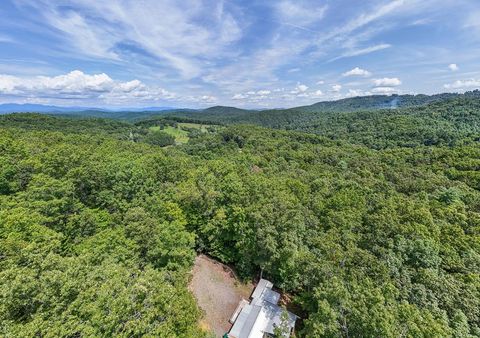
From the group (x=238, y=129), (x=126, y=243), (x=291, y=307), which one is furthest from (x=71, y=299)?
(x=238, y=129)

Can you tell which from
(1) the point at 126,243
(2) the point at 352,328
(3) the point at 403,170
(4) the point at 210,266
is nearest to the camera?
(2) the point at 352,328

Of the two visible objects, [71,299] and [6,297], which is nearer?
[6,297]

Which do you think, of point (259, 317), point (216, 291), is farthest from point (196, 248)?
point (259, 317)

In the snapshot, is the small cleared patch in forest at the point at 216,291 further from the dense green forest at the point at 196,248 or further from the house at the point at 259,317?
the dense green forest at the point at 196,248

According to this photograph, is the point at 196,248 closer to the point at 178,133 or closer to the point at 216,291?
the point at 216,291

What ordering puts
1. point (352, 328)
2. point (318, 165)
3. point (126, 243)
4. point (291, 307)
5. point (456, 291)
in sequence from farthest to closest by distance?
point (318, 165), point (291, 307), point (126, 243), point (456, 291), point (352, 328)

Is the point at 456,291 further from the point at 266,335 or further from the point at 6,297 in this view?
the point at 6,297

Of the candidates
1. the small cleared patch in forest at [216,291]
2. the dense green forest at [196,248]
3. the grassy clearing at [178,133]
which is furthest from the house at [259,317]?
the grassy clearing at [178,133]
